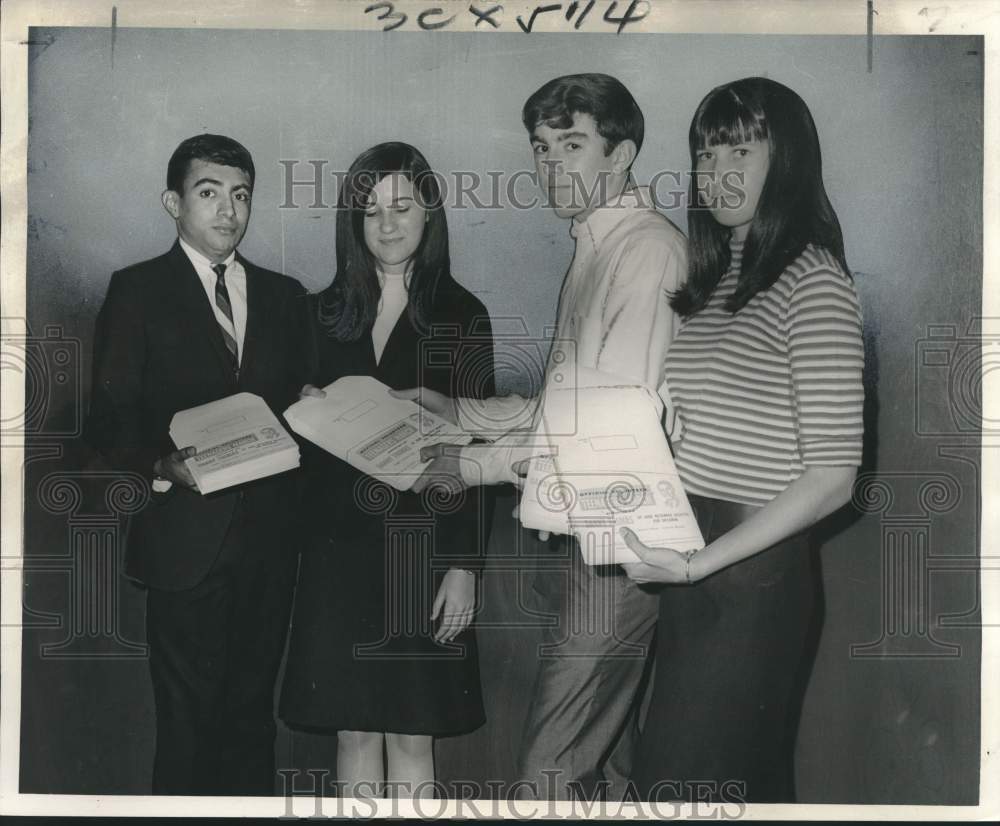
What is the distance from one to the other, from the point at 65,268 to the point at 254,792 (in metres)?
1.44

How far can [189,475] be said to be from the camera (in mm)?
Answer: 2592

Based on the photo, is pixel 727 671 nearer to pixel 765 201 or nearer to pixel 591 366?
pixel 591 366

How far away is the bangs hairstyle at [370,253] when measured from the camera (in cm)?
263

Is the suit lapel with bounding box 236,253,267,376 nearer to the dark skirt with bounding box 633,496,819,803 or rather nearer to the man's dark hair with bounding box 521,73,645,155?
the man's dark hair with bounding box 521,73,645,155

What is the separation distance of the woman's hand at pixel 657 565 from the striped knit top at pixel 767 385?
0.18 meters

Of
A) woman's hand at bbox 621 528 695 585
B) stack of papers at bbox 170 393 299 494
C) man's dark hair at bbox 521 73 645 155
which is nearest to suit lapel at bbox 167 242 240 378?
stack of papers at bbox 170 393 299 494

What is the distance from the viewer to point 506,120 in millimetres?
2633

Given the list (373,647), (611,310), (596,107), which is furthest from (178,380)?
(596,107)

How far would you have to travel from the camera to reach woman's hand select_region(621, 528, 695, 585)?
8.35 ft

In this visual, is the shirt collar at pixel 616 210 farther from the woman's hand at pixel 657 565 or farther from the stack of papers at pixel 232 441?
the stack of papers at pixel 232 441

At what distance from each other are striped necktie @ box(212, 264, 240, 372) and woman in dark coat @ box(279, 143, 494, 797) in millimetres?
214

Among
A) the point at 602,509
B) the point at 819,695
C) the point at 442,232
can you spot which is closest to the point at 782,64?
the point at 442,232

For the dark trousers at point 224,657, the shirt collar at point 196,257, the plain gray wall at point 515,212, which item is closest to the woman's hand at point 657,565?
the plain gray wall at point 515,212

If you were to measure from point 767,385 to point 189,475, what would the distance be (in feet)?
4.74
